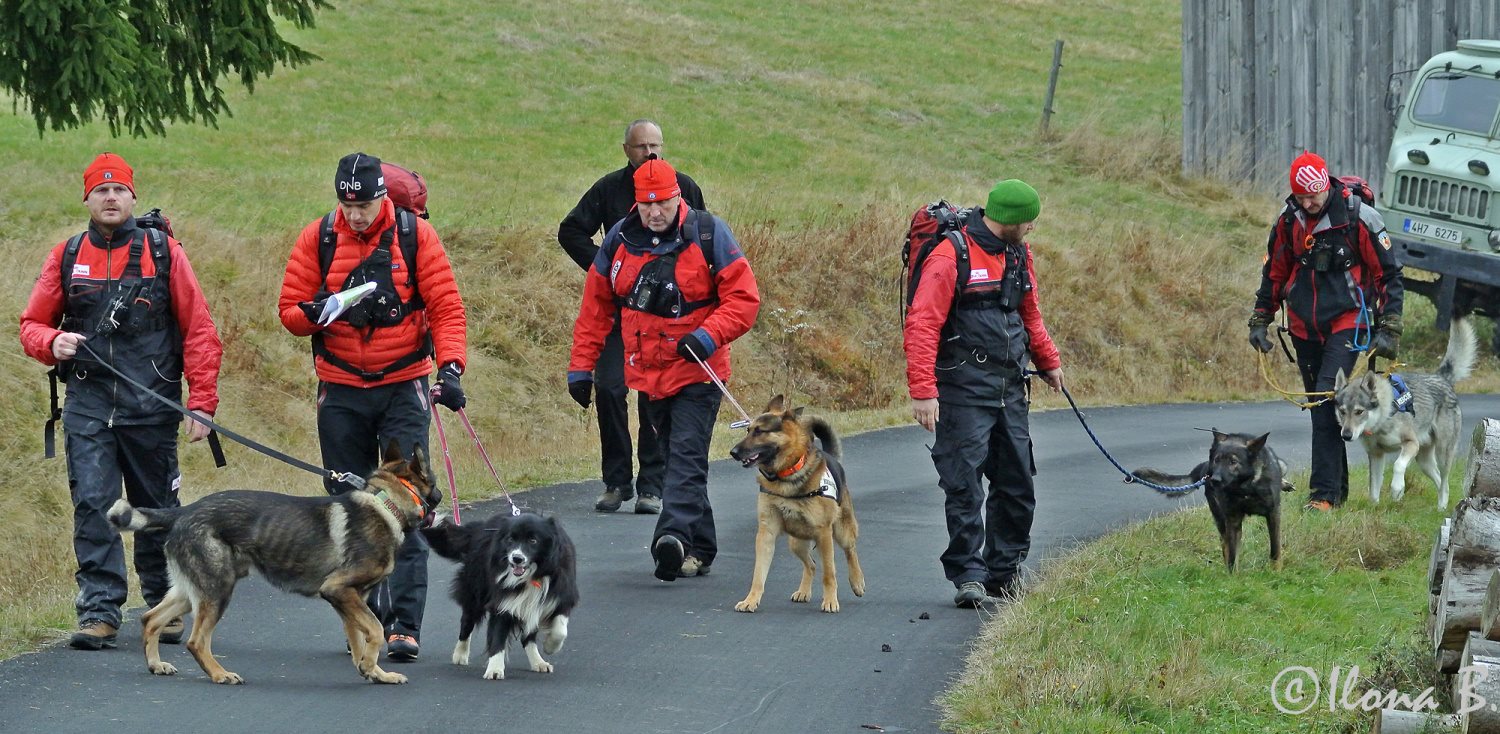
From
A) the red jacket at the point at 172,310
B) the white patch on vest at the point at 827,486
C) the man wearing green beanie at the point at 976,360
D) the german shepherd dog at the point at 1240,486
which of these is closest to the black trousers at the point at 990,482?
the man wearing green beanie at the point at 976,360

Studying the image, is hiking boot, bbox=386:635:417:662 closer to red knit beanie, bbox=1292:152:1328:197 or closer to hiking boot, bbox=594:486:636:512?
hiking boot, bbox=594:486:636:512

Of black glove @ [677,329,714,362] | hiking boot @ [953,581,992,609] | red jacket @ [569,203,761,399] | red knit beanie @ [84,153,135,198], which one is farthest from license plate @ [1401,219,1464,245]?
red knit beanie @ [84,153,135,198]

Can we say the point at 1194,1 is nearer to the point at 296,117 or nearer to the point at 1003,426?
the point at 296,117

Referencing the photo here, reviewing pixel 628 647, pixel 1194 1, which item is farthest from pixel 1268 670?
pixel 1194 1

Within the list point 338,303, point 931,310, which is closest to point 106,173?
point 338,303

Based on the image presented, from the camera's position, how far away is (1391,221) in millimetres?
18312

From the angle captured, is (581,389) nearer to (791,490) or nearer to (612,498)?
(791,490)

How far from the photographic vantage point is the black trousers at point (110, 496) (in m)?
7.17

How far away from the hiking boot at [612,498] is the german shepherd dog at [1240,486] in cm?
393

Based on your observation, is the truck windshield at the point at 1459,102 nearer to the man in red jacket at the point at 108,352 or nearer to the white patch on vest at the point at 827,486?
the white patch on vest at the point at 827,486

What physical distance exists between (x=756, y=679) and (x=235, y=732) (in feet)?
6.99

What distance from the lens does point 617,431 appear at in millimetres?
10641

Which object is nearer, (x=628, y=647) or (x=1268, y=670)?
(x=1268, y=670)

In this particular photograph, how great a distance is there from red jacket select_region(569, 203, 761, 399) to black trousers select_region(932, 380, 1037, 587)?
3.93 ft
